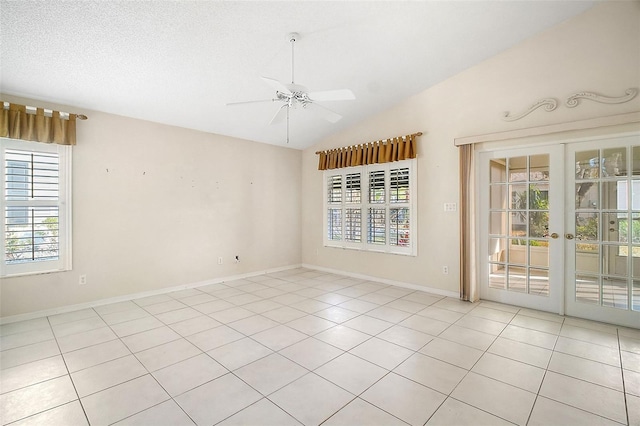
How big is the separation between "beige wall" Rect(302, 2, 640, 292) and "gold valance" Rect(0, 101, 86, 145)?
400cm

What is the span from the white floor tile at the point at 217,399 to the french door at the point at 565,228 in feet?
11.1

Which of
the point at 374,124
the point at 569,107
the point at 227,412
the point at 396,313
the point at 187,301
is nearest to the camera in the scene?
the point at 227,412

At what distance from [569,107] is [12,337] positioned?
6374 millimetres

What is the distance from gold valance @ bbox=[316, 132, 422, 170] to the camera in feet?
15.1

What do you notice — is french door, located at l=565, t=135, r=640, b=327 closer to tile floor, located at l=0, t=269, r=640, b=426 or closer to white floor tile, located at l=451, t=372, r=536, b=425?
tile floor, located at l=0, t=269, r=640, b=426

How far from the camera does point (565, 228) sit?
347 centimetres

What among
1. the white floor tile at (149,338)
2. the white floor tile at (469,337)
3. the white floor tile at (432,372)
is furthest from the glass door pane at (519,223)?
the white floor tile at (149,338)

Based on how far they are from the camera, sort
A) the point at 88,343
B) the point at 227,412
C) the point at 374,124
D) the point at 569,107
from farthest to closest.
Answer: the point at 374,124
the point at 569,107
the point at 88,343
the point at 227,412

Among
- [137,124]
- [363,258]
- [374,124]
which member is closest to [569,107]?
[374,124]

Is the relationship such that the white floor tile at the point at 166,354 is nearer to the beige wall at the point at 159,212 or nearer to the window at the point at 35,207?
the beige wall at the point at 159,212

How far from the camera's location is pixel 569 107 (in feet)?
11.0

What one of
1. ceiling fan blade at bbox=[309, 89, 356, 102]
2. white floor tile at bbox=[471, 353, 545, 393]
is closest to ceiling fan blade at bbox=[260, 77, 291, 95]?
ceiling fan blade at bbox=[309, 89, 356, 102]

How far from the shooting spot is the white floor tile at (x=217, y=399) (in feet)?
6.10

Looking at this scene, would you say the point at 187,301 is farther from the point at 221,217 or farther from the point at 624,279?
the point at 624,279
